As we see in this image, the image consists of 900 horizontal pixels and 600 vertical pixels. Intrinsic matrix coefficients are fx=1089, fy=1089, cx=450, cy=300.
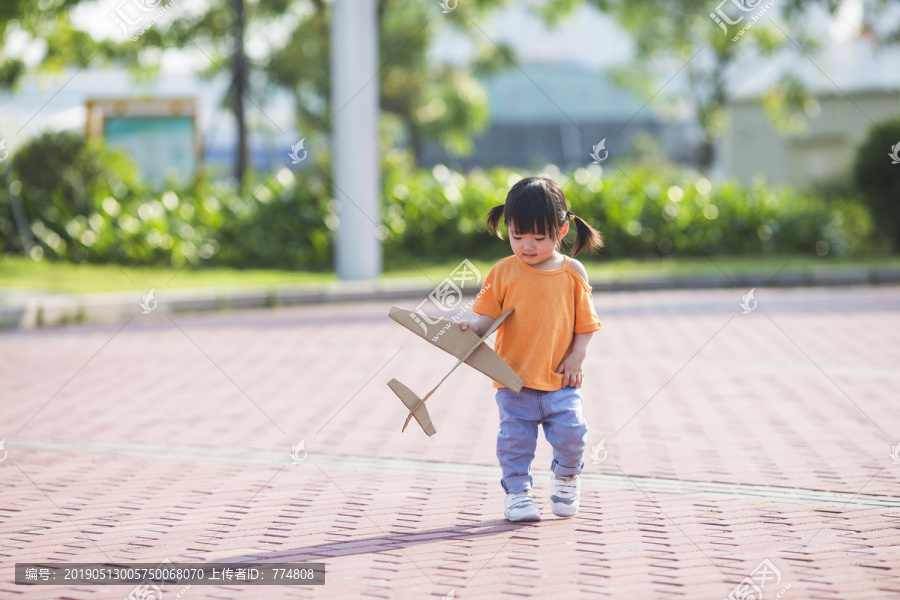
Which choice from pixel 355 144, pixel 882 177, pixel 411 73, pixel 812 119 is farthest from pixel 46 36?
pixel 812 119

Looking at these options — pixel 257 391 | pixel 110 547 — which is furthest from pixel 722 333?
pixel 110 547

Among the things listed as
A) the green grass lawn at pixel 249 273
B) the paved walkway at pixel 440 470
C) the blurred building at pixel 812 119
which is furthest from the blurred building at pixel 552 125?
the paved walkway at pixel 440 470

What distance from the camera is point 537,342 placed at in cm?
422

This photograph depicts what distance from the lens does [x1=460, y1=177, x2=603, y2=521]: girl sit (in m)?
4.21

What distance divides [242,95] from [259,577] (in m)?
17.8

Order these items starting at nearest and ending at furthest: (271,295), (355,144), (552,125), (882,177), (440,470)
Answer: (440,470) → (271,295) → (355,144) → (882,177) → (552,125)

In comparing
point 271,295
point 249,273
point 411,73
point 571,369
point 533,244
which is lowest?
point 571,369

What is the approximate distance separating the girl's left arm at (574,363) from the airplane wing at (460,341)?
239 mm

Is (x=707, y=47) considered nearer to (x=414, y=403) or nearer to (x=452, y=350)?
(x=452, y=350)

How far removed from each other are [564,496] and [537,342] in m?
0.65

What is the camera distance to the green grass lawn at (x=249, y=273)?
14.4 meters

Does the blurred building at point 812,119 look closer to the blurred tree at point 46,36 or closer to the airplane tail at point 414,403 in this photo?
the blurred tree at point 46,36

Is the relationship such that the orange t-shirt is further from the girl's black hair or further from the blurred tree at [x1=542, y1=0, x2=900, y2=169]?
the blurred tree at [x1=542, y1=0, x2=900, y2=169]

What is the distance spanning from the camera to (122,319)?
1231 cm
